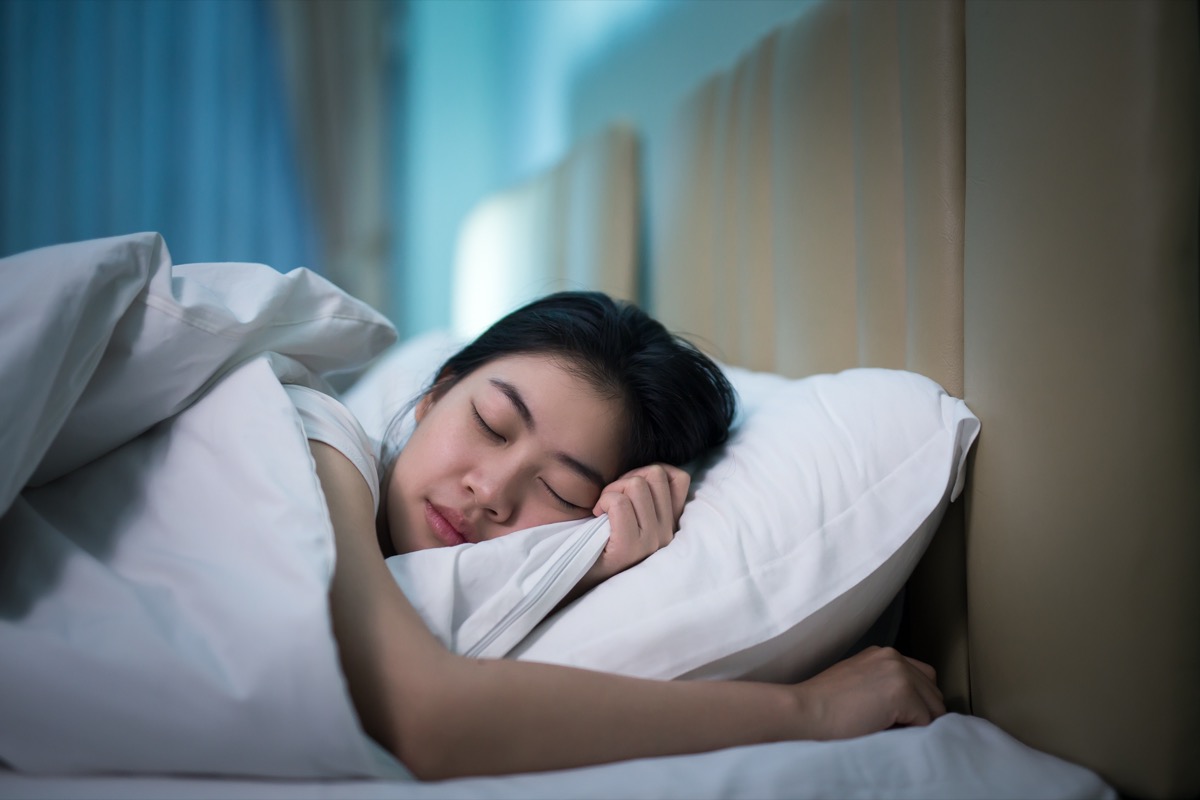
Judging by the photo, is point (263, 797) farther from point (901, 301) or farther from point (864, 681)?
point (901, 301)

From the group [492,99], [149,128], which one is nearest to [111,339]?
[149,128]

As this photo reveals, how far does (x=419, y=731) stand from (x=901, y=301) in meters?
0.68

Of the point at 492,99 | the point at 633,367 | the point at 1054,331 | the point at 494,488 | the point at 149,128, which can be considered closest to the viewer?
the point at 1054,331

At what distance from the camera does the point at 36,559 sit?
1.96ft

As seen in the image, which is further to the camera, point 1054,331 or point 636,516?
point 636,516

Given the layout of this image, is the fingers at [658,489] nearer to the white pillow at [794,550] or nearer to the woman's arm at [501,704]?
the white pillow at [794,550]

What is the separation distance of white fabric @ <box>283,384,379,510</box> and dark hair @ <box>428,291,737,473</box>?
0.21 metres

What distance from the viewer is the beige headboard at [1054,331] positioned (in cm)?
58

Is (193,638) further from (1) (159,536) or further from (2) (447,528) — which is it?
(2) (447,528)

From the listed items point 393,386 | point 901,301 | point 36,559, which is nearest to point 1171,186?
point 901,301

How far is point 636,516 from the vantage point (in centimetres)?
78

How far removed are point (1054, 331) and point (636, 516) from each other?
0.40 m

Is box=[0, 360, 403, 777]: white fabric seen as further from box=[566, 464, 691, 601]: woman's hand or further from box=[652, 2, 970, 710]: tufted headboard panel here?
box=[652, 2, 970, 710]: tufted headboard panel

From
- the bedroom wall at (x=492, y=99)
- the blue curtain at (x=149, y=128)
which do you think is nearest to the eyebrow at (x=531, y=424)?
the bedroom wall at (x=492, y=99)
